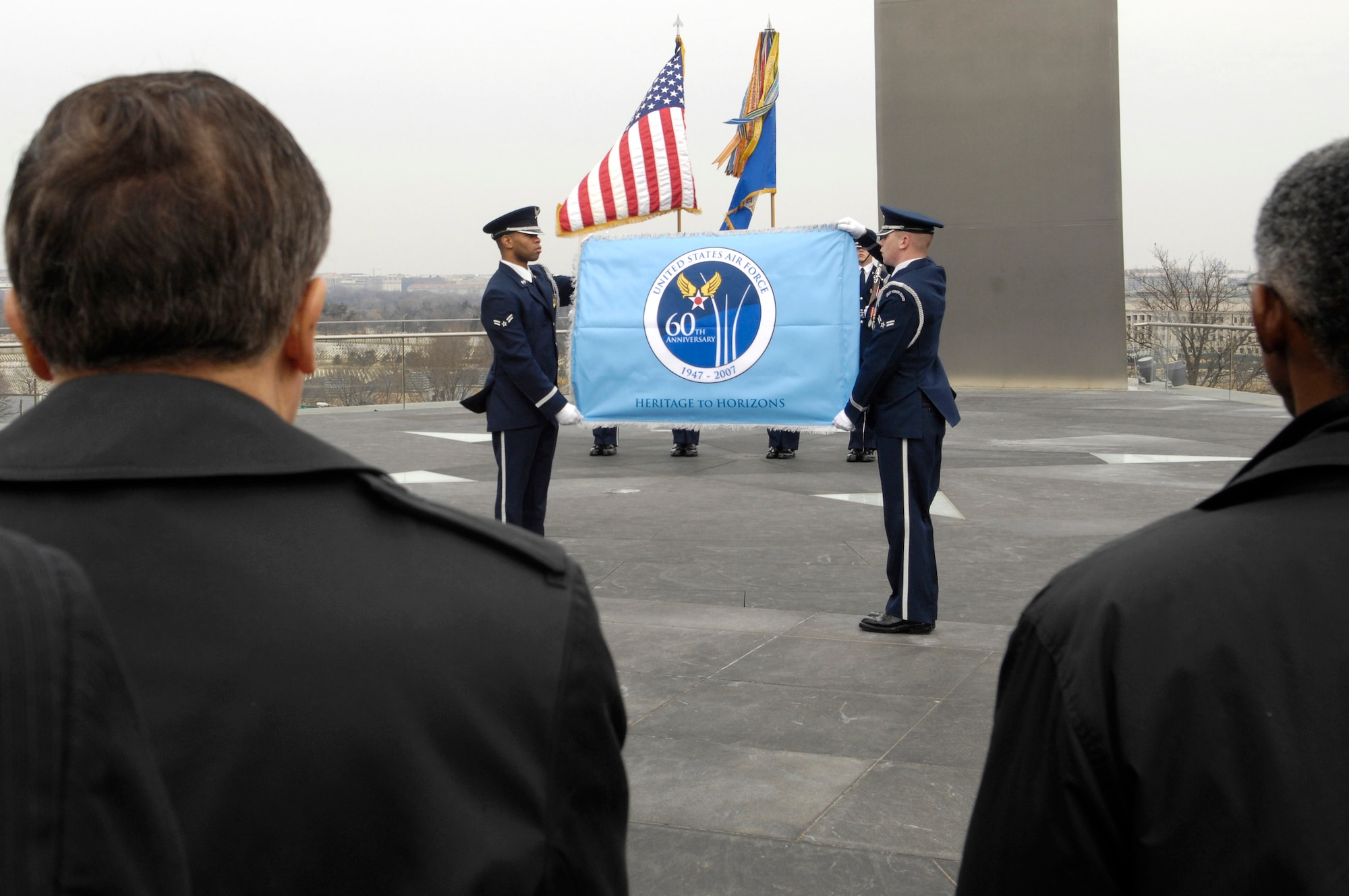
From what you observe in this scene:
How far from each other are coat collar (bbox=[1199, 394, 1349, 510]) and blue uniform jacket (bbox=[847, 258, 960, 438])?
421 centimetres

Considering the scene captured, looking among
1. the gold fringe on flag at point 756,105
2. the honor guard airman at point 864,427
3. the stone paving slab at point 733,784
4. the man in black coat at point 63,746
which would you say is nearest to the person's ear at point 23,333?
the man in black coat at point 63,746

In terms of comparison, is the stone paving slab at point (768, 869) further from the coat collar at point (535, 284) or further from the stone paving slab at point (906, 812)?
the coat collar at point (535, 284)

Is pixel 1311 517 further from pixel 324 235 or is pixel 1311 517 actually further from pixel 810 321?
pixel 810 321

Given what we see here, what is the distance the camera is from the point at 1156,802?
1213mm

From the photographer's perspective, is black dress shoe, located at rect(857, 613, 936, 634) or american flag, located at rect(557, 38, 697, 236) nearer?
black dress shoe, located at rect(857, 613, 936, 634)

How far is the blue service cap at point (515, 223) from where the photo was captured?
6691 millimetres

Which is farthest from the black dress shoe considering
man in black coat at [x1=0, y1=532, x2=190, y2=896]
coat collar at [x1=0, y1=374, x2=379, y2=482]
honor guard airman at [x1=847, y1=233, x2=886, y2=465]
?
man in black coat at [x1=0, y1=532, x2=190, y2=896]

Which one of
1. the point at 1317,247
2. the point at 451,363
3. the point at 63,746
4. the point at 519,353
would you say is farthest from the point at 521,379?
the point at 451,363

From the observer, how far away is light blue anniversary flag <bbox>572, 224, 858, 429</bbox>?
27.3 feet

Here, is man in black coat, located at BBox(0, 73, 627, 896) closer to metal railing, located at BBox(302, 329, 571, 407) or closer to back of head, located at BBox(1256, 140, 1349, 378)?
back of head, located at BBox(1256, 140, 1349, 378)

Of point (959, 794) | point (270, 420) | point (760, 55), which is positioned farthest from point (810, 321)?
point (270, 420)

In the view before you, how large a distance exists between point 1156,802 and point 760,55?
44.4 ft

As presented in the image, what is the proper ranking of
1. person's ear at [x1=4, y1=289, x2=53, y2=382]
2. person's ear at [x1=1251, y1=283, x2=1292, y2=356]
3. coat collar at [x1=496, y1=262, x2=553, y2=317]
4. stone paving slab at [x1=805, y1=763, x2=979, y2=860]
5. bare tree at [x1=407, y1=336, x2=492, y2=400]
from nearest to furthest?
person's ear at [x1=4, y1=289, x2=53, y2=382] < person's ear at [x1=1251, y1=283, x2=1292, y2=356] < stone paving slab at [x1=805, y1=763, x2=979, y2=860] < coat collar at [x1=496, y1=262, x2=553, y2=317] < bare tree at [x1=407, y1=336, x2=492, y2=400]

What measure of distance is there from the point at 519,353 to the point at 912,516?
230 centimetres
